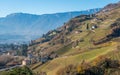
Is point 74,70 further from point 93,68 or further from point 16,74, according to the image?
point 16,74

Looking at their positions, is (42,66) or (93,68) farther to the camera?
(42,66)

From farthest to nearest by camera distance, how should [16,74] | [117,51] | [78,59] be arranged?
[78,59] → [117,51] → [16,74]

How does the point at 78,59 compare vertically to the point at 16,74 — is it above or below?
below

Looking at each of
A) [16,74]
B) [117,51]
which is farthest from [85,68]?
[117,51]

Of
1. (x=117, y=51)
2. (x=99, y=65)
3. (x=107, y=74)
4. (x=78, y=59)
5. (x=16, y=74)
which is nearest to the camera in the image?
(x=16, y=74)

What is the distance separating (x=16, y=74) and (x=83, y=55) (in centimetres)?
11205

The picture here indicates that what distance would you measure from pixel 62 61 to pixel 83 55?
558 inches

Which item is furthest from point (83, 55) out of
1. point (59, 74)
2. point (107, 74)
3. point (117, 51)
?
point (107, 74)

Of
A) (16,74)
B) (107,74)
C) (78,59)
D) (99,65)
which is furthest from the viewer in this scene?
(78,59)

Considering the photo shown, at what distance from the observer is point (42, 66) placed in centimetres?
19600

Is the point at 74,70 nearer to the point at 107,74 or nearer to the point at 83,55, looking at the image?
the point at 107,74

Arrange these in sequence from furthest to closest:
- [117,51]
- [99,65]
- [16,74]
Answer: [117,51] → [99,65] → [16,74]

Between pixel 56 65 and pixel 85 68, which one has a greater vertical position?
pixel 85 68

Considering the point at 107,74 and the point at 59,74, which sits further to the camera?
the point at 59,74
